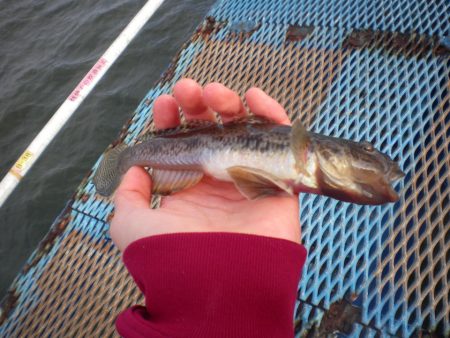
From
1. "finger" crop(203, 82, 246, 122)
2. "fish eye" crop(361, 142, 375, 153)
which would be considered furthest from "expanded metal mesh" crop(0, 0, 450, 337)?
"finger" crop(203, 82, 246, 122)

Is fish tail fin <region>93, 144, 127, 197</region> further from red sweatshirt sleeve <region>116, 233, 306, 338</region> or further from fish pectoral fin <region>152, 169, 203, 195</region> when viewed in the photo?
red sweatshirt sleeve <region>116, 233, 306, 338</region>

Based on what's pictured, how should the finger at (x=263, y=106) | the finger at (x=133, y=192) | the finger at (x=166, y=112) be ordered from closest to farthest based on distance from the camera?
the finger at (x=133, y=192)
the finger at (x=263, y=106)
the finger at (x=166, y=112)

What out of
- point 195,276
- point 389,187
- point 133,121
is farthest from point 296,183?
point 133,121

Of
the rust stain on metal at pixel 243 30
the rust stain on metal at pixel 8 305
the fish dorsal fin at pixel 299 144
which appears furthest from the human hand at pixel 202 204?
the rust stain on metal at pixel 243 30

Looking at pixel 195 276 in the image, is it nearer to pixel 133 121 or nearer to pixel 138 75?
pixel 133 121

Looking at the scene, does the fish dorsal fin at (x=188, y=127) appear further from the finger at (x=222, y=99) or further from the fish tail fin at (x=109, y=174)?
the fish tail fin at (x=109, y=174)

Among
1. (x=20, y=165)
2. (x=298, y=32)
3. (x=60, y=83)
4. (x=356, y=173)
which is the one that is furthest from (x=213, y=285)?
(x=60, y=83)
